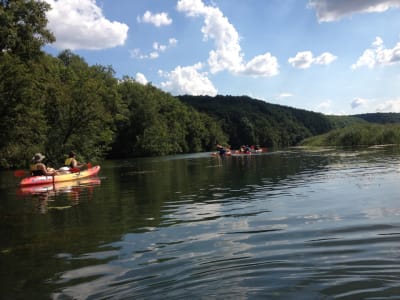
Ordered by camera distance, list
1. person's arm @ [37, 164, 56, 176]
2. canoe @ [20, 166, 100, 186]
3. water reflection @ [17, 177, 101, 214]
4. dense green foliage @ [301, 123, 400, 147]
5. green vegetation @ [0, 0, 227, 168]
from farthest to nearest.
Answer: dense green foliage @ [301, 123, 400, 147]
green vegetation @ [0, 0, 227, 168]
person's arm @ [37, 164, 56, 176]
canoe @ [20, 166, 100, 186]
water reflection @ [17, 177, 101, 214]

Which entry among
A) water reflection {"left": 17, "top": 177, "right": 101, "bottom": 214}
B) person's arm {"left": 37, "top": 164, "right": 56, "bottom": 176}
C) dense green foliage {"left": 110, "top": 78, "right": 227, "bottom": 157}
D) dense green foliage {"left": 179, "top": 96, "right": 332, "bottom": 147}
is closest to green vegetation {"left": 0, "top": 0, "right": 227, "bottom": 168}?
dense green foliage {"left": 110, "top": 78, "right": 227, "bottom": 157}

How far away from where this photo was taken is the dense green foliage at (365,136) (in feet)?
186

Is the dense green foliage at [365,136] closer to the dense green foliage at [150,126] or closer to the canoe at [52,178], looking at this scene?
the dense green foliage at [150,126]

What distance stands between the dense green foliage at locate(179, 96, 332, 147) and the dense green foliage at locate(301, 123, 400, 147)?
7421 cm

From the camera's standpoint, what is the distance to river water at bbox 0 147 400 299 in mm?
5152

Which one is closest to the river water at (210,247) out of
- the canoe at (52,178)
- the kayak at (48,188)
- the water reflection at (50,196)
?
the water reflection at (50,196)

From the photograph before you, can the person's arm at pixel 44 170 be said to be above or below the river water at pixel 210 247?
above

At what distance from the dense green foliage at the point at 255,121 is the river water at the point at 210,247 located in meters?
131

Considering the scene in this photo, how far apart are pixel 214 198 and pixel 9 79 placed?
70.9ft

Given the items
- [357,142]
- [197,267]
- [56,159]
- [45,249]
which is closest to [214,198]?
[45,249]

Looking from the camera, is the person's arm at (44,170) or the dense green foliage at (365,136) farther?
the dense green foliage at (365,136)

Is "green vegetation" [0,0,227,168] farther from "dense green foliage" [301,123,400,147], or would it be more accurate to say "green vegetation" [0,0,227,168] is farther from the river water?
"dense green foliage" [301,123,400,147]

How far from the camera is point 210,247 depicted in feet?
23.5

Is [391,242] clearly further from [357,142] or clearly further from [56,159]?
[357,142]
